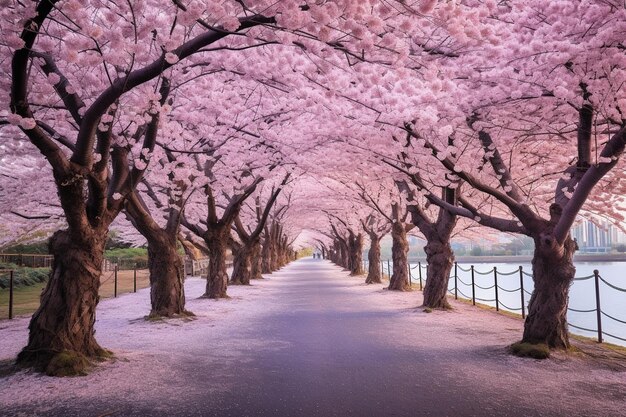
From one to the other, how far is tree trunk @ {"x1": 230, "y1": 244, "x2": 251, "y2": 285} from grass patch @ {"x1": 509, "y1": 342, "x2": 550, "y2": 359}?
19.2 metres

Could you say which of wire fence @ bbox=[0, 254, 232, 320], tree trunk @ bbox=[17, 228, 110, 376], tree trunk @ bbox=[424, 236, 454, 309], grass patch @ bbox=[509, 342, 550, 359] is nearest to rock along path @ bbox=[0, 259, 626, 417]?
grass patch @ bbox=[509, 342, 550, 359]

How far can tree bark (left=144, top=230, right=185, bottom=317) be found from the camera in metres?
12.4

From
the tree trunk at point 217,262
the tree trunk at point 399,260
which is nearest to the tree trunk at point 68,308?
the tree trunk at point 217,262

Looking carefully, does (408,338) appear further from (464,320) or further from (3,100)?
(3,100)

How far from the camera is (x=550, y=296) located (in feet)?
26.7

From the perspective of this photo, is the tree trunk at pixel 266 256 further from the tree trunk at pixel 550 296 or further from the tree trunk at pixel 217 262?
the tree trunk at pixel 550 296

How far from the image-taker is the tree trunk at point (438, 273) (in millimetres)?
14414

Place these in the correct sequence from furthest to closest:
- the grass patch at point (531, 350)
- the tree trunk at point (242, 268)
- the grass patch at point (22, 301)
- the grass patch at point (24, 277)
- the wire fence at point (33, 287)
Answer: the tree trunk at point (242, 268) < the grass patch at point (24, 277) < the wire fence at point (33, 287) < the grass patch at point (22, 301) < the grass patch at point (531, 350)

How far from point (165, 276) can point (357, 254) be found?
26.5 m

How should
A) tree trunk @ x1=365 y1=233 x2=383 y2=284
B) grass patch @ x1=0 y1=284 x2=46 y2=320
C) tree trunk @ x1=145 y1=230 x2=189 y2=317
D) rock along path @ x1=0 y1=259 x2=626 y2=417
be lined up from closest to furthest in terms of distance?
rock along path @ x1=0 y1=259 x2=626 y2=417, tree trunk @ x1=145 y1=230 x2=189 y2=317, grass patch @ x1=0 y1=284 x2=46 y2=320, tree trunk @ x1=365 y1=233 x2=383 y2=284

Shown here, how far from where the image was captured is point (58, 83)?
7.32m

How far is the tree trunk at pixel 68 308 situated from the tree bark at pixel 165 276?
4.89 metres

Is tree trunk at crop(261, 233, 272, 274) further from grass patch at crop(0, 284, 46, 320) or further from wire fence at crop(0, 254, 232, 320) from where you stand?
grass patch at crop(0, 284, 46, 320)

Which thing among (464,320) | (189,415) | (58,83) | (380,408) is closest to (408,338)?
(464,320)
